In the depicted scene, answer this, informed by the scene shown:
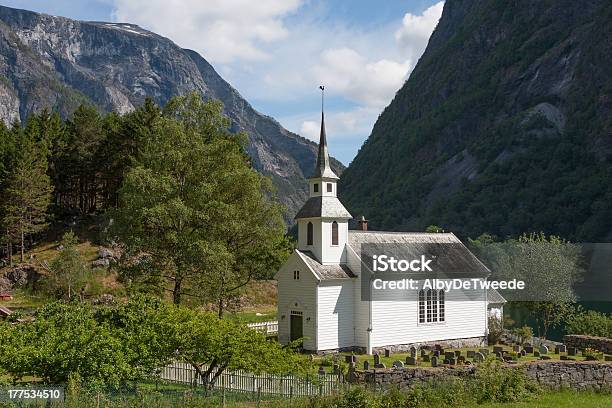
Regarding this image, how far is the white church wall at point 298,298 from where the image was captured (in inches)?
1352

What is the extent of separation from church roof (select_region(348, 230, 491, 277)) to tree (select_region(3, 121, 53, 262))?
30.5m

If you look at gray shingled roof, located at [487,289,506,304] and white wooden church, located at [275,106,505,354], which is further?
gray shingled roof, located at [487,289,506,304]

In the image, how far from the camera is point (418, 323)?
122 ft

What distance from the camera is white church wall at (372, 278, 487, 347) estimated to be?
35625mm

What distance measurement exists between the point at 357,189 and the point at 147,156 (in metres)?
143

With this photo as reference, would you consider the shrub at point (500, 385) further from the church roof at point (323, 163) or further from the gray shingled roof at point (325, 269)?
the church roof at point (323, 163)

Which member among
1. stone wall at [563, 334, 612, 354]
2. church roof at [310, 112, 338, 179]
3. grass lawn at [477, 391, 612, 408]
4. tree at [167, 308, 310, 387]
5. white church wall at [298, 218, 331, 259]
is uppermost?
church roof at [310, 112, 338, 179]

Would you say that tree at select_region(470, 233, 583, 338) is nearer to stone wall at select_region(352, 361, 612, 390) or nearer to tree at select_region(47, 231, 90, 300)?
stone wall at select_region(352, 361, 612, 390)

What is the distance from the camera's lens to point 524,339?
40.1 metres

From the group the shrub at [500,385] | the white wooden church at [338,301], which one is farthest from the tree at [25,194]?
the shrub at [500,385]

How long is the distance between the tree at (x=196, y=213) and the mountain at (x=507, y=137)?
7554 centimetres

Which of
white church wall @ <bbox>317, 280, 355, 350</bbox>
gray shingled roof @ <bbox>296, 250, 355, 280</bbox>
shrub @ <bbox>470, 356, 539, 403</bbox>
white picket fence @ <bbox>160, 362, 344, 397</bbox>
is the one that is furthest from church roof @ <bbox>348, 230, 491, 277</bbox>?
shrub @ <bbox>470, 356, 539, 403</bbox>

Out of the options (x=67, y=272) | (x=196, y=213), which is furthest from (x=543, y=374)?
(x=67, y=272)

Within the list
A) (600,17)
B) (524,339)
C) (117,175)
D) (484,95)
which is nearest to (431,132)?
(484,95)
